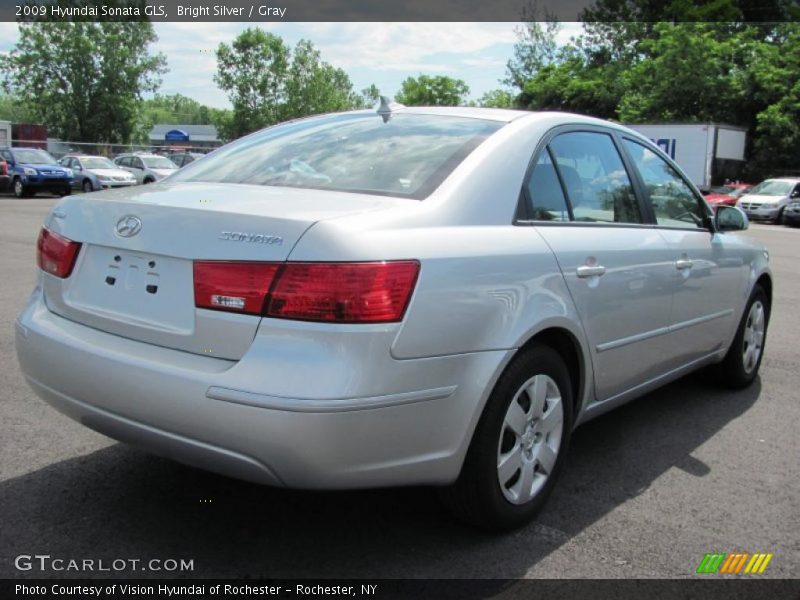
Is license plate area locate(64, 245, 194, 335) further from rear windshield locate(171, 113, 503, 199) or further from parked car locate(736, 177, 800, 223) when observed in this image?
parked car locate(736, 177, 800, 223)

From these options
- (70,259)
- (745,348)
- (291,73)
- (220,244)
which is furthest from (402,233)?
(291,73)

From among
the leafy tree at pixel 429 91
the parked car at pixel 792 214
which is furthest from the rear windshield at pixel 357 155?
the leafy tree at pixel 429 91

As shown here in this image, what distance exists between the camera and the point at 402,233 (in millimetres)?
2576

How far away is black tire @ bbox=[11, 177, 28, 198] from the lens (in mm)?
26022

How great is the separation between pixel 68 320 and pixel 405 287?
130 cm

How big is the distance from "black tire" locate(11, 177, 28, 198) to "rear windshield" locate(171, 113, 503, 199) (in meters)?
25.1

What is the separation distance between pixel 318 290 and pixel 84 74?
184ft

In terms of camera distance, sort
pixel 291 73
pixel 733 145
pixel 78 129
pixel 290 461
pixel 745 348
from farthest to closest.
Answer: pixel 291 73 → pixel 78 129 → pixel 733 145 → pixel 745 348 → pixel 290 461

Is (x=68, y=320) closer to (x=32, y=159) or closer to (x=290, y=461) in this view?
(x=290, y=461)

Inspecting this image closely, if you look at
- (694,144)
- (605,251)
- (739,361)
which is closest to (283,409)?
(605,251)

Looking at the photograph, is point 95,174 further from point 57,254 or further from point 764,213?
point 57,254

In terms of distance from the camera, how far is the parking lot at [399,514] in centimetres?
279

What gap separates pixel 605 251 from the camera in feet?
11.3

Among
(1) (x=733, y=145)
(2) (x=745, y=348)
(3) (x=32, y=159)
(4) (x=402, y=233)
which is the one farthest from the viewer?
(1) (x=733, y=145)
